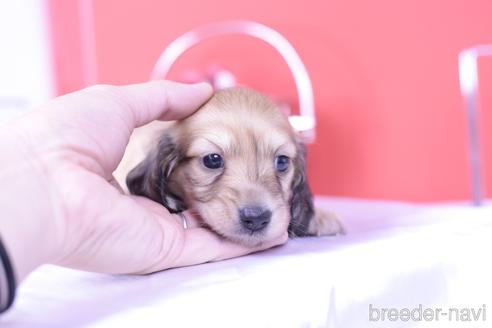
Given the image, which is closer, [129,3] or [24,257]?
[24,257]

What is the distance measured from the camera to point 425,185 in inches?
111

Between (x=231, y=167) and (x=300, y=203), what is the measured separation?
23 cm

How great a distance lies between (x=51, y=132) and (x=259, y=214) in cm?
50

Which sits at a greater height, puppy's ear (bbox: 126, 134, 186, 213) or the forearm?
the forearm

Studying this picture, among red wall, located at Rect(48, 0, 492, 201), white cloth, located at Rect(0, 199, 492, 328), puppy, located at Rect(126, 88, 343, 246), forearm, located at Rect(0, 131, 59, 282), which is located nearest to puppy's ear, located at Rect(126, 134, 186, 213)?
puppy, located at Rect(126, 88, 343, 246)

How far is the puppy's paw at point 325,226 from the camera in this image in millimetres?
1340

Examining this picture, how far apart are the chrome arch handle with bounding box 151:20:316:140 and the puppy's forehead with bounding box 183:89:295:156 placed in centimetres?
123

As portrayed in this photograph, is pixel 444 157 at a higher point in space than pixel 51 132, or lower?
lower

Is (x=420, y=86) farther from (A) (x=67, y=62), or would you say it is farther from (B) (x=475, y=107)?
(A) (x=67, y=62)

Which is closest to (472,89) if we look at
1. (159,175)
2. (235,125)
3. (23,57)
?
(235,125)

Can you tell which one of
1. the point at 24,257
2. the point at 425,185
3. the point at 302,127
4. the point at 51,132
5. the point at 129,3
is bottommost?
the point at 425,185

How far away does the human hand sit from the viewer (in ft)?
2.21

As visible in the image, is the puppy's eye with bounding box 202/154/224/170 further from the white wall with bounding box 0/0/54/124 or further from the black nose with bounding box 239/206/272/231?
the white wall with bounding box 0/0/54/124

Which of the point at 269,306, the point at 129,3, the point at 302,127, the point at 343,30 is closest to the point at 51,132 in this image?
the point at 269,306
